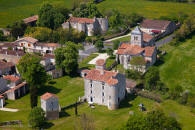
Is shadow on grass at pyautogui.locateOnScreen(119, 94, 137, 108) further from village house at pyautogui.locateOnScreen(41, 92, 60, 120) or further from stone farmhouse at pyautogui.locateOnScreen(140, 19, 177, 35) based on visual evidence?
stone farmhouse at pyautogui.locateOnScreen(140, 19, 177, 35)

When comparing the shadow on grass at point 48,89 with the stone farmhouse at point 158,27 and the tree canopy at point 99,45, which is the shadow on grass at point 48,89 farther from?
the stone farmhouse at point 158,27

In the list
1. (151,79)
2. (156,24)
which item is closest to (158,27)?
(156,24)

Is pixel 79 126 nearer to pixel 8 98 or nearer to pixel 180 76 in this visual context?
pixel 8 98

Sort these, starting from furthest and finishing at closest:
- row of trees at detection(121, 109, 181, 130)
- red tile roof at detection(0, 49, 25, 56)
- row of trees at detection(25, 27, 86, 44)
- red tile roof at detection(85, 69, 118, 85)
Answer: row of trees at detection(25, 27, 86, 44) → red tile roof at detection(0, 49, 25, 56) → red tile roof at detection(85, 69, 118, 85) → row of trees at detection(121, 109, 181, 130)

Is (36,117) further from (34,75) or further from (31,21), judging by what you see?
(31,21)

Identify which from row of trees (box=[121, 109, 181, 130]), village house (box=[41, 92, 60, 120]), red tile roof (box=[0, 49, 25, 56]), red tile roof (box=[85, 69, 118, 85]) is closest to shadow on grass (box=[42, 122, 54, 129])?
village house (box=[41, 92, 60, 120])
